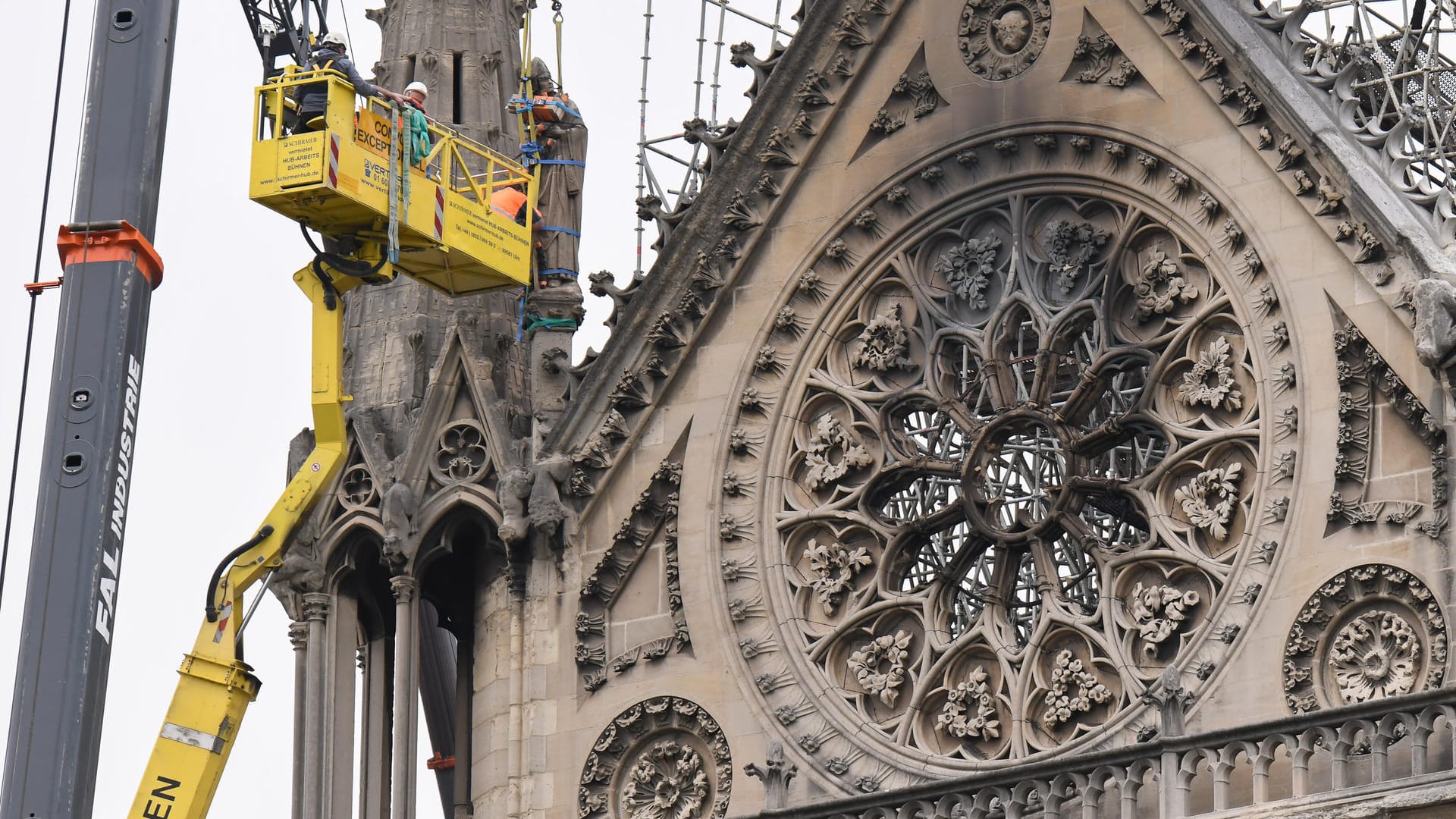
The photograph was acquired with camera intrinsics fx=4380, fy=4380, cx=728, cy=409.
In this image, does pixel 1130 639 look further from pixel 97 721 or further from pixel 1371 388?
pixel 97 721

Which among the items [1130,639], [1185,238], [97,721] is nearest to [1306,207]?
[1185,238]

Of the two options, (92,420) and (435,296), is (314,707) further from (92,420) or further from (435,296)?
(92,420)

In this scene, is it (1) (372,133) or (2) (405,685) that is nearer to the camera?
(1) (372,133)

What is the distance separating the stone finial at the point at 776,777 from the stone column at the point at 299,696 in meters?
3.76

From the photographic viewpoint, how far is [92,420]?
80.8 feet

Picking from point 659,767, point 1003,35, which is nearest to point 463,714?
point 659,767

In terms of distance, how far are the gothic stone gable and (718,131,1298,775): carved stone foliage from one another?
0.08ft

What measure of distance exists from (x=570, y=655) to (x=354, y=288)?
330 cm

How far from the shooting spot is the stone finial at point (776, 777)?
2953 centimetres

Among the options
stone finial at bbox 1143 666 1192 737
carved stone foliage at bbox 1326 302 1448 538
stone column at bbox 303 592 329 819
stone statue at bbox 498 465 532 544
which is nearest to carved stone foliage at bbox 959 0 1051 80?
carved stone foliage at bbox 1326 302 1448 538

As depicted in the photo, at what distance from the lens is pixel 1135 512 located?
29828 mm

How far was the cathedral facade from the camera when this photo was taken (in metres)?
28.5

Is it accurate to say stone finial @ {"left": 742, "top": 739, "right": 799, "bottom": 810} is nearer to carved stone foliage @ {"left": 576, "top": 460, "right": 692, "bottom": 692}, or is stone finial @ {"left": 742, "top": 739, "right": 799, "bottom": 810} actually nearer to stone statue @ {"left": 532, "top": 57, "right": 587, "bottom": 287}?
carved stone foliage @ {"left": 576, "top": 460, "right": 692, "bottom": 692}

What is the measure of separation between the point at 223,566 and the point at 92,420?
229 inches
